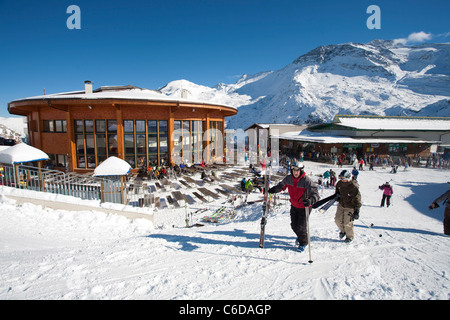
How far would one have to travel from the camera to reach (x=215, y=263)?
3611mm

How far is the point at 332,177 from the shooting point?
13.4 m

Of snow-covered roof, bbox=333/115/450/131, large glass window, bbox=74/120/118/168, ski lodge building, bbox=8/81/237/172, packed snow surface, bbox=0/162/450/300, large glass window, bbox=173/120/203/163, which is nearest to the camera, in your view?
packed snow surface, bbox=0/162/450/300

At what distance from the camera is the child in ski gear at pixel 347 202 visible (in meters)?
4.27

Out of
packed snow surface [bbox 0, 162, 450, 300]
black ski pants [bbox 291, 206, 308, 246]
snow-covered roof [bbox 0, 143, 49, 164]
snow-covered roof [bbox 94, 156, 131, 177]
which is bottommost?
packed snow surface [bbox 0, 162, 450, 300]

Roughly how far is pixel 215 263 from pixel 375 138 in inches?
1224

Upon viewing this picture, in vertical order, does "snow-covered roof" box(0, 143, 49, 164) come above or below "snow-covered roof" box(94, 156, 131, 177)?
above

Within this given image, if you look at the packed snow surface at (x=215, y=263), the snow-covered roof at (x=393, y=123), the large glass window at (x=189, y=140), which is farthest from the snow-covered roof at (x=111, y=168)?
the snow-covered roof at (x=393, y=123)

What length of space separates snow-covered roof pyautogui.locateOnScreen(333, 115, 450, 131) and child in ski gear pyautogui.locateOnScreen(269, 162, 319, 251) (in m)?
28.6

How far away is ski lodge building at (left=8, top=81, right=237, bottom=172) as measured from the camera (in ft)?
48.8

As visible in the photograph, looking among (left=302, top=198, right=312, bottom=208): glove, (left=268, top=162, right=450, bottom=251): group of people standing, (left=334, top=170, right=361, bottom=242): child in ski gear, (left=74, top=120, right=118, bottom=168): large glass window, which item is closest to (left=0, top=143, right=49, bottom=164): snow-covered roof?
(left=74, top=120, right=118, bottom=168): large glass window

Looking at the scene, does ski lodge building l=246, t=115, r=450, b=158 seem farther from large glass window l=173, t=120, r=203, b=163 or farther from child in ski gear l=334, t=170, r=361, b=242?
child in ski gear l=334, t=170, r=361, b=242

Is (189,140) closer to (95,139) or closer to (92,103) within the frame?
(95,139)

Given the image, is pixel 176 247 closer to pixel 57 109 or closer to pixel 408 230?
pixel 408 230

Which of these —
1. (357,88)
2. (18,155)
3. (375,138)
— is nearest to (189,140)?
(18,155)
